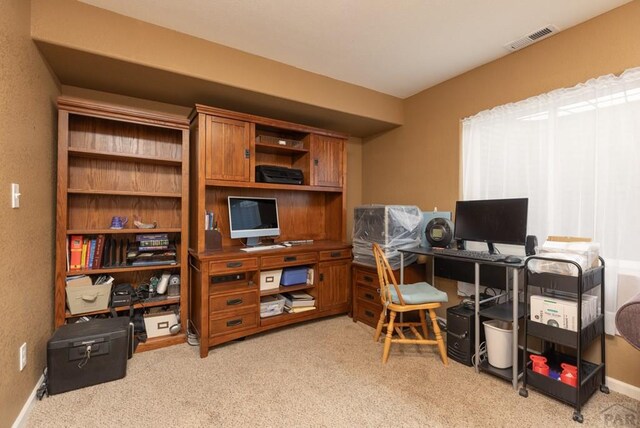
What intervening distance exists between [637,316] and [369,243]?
1.98 meters

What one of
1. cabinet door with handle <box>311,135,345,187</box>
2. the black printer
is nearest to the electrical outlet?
the black printer

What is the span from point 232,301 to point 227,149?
133 cm

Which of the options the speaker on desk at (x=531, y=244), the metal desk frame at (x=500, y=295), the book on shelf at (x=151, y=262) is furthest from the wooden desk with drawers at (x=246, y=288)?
Answer: the speaker on desk at (x=531, y=244)

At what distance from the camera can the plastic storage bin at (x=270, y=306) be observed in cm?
278

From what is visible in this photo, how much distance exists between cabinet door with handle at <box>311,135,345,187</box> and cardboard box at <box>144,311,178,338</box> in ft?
6.00

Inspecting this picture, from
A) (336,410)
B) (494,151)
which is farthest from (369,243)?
(336,410)

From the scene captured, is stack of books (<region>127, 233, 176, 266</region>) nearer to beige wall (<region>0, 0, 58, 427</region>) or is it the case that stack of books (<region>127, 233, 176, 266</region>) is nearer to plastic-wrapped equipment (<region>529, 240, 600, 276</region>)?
beige wall (<region>0, 0, 58, 427</region>)

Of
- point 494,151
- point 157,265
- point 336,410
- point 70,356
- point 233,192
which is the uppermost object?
point 494,151

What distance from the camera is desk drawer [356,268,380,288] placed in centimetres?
288

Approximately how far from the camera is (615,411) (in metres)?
1.73

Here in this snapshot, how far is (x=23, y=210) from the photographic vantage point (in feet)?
5.53

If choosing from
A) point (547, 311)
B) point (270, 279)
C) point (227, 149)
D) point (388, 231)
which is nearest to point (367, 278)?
point (388, 231)

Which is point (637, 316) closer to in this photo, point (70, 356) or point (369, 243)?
point (369, 243)

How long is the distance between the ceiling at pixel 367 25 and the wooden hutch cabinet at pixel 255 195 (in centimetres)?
64
